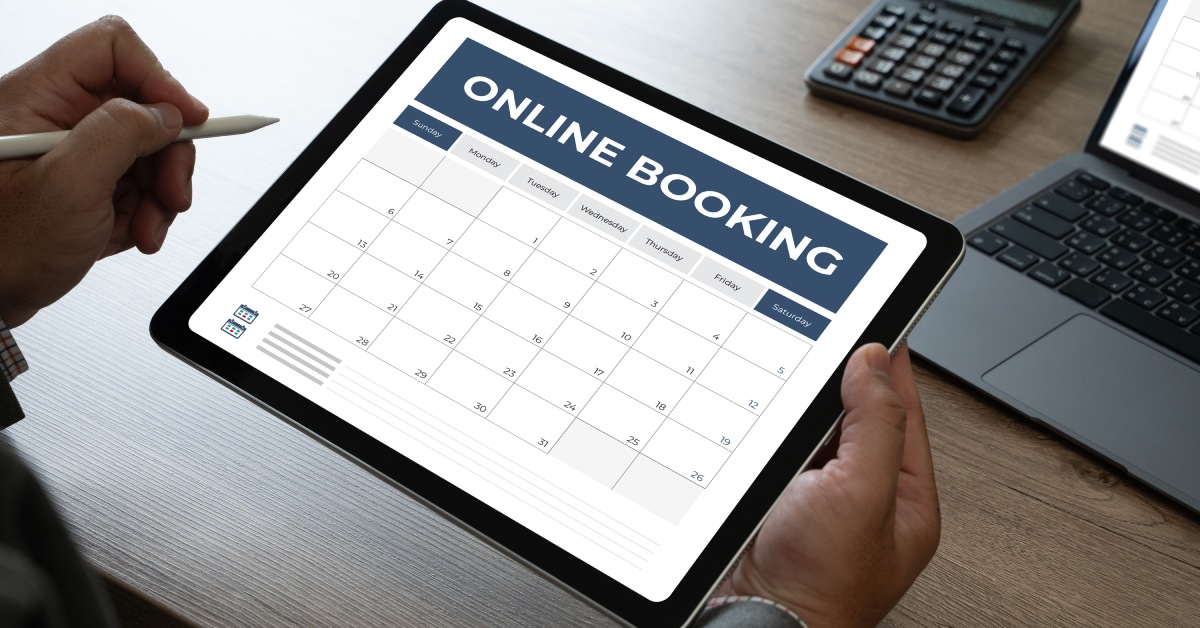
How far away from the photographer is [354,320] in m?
0.61

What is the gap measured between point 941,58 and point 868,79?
0.24ft

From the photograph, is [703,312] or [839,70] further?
[839,70]

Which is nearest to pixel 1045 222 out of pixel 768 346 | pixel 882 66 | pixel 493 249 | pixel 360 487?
pixel 882 66

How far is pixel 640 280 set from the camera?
1.98 feet

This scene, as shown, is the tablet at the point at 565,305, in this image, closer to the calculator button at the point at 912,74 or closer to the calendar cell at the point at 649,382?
the calendar cell at the point at 649,382

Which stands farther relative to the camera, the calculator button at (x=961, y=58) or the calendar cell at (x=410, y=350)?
the calculator button at (x=961, y=58)

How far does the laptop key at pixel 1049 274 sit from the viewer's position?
78cm

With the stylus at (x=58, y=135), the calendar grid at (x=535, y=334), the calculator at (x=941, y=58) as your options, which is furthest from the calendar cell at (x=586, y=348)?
the calculator at (x=941, y=58)

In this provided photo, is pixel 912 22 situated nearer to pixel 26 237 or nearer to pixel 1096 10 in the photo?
pixel 1096 10

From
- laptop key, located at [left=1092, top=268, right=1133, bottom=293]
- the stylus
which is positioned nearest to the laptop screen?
laptop key, located at [left=1092, top=268, right=1133, bottom=293]

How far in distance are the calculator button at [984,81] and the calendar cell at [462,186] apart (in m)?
0.52

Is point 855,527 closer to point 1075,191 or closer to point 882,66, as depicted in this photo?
point 1075,191

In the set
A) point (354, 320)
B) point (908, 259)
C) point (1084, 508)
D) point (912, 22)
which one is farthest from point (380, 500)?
point (912, 22)

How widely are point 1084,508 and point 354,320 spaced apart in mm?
510
